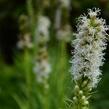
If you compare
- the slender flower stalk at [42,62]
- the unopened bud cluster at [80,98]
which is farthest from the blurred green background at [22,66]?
the unopened bud cluster at [80,98]

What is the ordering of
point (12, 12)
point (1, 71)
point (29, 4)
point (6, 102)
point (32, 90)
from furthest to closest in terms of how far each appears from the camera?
point (12, 12) → point (1, 71) → point (6, 102) → point (32, 90) → point (29, 4)

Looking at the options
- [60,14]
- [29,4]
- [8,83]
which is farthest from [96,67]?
[8,83]

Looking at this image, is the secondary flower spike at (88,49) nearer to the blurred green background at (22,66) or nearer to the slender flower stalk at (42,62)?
the blurred green background at (22,66)

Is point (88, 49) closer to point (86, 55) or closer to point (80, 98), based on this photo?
point (86, 55)

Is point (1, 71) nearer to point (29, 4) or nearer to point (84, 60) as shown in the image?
point (29, 4)

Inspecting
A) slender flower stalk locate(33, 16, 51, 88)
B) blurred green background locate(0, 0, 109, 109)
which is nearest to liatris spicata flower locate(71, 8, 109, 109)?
blurred green background locate(0, 0, 109, 109)

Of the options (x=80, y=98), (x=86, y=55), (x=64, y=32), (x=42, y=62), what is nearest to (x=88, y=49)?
(x=86, y=55)

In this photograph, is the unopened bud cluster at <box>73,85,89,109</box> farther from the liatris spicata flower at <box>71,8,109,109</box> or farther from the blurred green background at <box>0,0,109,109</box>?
the blurred green background at <box>0,0,109,109</box>
